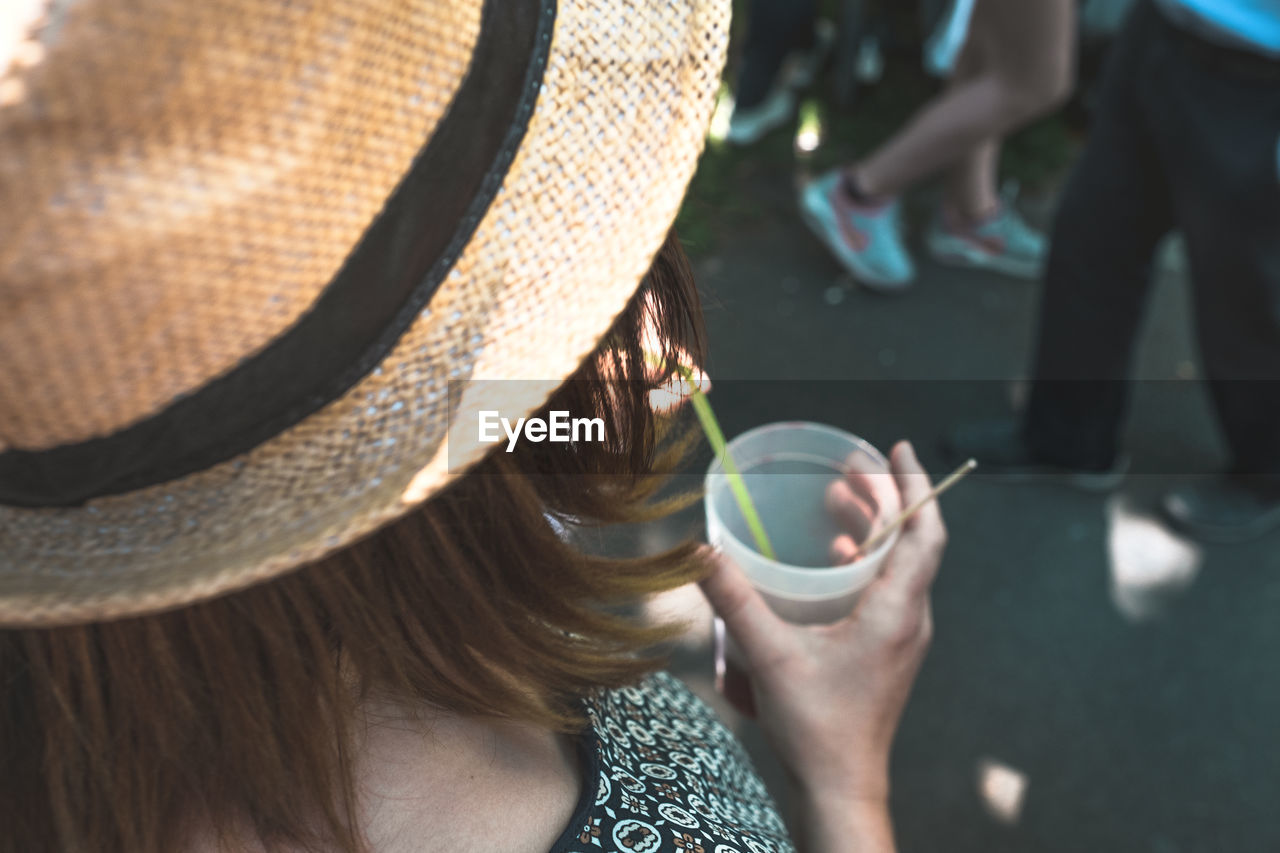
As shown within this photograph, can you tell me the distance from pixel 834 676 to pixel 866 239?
7.09 feet

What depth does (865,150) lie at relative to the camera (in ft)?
11.4

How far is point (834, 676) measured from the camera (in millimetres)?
1121

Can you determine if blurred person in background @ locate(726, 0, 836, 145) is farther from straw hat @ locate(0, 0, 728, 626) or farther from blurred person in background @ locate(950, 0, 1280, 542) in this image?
straw hat @ locate(0, 0, 728, 626)

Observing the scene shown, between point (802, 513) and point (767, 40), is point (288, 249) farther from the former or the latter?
point (767, 40)

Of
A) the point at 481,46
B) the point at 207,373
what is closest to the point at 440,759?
the point at 207,373

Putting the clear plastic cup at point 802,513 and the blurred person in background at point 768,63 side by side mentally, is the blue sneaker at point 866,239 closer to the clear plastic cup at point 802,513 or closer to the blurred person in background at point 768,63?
the blurred person in background at point 768,63

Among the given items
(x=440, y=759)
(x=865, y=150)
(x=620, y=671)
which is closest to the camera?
(x=440, y=759)

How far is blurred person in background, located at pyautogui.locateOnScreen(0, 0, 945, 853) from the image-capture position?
0.50 metres

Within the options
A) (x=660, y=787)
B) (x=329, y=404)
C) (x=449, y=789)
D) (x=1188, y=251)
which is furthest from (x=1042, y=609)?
(x=329, y=404)

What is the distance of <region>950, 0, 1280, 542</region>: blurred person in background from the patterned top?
1391 millimetres

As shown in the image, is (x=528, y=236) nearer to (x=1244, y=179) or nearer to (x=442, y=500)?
(x=442, y=500)

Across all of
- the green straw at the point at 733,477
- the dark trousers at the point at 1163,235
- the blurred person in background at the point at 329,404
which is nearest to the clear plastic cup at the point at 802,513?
the green straw at the point at 733,477

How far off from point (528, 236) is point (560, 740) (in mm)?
470

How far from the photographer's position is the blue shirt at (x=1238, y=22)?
1.60 metres
